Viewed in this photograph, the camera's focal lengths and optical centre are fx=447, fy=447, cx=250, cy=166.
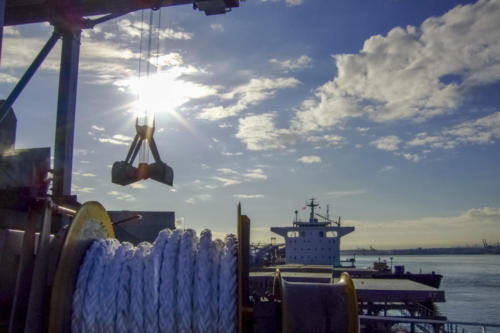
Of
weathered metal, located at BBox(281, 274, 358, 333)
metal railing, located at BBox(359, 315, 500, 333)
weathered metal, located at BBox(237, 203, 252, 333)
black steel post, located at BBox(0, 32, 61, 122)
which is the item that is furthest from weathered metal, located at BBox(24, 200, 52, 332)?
metal railing, located at BBox(359, 315, 500, 333)

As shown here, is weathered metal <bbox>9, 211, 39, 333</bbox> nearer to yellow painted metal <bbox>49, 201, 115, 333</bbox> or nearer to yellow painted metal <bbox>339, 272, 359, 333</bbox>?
yellow painted metal <bbox>49, 201, 115, 333</bbox>

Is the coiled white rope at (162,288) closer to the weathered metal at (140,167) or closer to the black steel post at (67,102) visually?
the weathered metal at (140,167)

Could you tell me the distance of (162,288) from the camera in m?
2.74

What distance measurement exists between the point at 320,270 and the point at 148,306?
26.2 meters

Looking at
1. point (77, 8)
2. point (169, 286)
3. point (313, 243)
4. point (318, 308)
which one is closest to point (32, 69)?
point (77, 8)

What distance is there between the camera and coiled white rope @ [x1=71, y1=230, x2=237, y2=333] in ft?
8.61

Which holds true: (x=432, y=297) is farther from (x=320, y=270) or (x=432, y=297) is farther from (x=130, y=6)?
(x=130, y=6)

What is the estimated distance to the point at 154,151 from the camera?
7.27 meters

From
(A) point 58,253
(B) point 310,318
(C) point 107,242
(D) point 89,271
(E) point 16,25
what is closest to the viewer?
(B) point 310,318

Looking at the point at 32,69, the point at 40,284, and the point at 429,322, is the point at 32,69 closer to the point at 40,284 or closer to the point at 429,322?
the point at 40,284

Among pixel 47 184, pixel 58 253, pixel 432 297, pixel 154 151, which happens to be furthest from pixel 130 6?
pixel 432 297

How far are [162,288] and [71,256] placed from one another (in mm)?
573

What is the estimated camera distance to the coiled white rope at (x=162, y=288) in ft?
8.61

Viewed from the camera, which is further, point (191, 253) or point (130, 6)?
point (130, 6)
